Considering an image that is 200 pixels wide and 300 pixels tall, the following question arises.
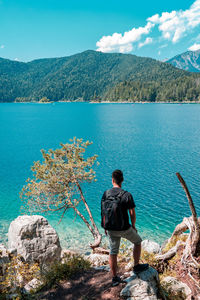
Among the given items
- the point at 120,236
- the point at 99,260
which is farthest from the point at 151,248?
the point at 120,236

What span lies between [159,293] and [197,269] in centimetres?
176

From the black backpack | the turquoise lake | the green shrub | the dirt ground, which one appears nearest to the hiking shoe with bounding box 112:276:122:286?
the dirt ground

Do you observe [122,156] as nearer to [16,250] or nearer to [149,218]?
[149,218]

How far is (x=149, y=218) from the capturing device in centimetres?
2233

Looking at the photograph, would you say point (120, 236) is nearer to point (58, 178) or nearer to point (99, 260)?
point (99, 260)

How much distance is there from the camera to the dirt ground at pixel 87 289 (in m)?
5.89

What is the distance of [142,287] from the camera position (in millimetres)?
5676

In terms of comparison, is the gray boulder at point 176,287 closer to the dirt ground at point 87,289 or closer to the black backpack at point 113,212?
the dirt ground at point 87,289

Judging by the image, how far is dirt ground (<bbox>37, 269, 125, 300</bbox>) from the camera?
5.89m

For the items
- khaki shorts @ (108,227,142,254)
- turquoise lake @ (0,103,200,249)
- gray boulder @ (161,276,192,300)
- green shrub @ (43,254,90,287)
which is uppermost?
khaki shorts @ (108,227,142,254)

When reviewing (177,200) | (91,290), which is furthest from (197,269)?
(177,200)

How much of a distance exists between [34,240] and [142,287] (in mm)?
8225

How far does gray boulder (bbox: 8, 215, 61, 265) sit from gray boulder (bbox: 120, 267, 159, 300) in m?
7.31

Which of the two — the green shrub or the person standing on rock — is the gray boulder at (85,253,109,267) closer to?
the green shrub
